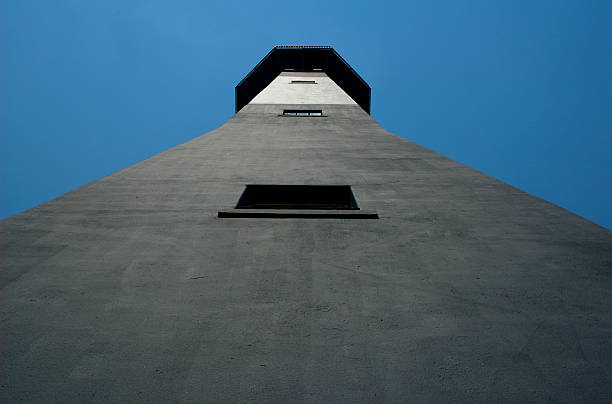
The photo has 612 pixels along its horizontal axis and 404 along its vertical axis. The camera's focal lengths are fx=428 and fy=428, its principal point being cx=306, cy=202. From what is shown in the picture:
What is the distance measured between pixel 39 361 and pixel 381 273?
2812 mm

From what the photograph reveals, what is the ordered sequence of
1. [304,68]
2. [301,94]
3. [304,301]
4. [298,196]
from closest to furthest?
[304,301], [298,196], [301,94], [304,68]

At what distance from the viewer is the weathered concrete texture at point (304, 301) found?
2.79 metres

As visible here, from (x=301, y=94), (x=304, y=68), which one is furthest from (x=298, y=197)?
(x=304, y=68)

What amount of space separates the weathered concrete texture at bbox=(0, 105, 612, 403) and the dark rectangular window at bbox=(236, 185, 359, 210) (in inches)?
30.1

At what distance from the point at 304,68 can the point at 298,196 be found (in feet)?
92.1

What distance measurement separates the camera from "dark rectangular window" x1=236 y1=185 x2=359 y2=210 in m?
6.89

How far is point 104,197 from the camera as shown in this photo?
5.93m

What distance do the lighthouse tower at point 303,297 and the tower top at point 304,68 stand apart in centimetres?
2696

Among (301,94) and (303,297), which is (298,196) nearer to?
(303,297)

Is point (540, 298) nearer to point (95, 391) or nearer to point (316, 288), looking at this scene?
point (316, 288)

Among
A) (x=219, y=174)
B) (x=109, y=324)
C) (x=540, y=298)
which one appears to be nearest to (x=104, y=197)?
(x=219, y=174)

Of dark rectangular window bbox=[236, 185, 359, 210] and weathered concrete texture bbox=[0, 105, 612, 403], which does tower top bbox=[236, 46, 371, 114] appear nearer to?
dark rectangular window bbox=[236, 185, 359, 210]

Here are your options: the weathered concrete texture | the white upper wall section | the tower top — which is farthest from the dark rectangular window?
the tower top

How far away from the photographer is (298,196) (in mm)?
6988
